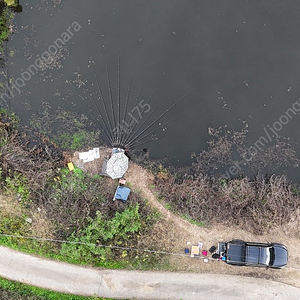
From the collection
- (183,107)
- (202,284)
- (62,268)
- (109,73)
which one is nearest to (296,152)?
(183,107)

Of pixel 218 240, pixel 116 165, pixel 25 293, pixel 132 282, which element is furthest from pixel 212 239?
pixel 25 293

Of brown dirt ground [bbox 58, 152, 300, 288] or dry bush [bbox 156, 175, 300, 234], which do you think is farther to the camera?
dry bush [bbox 156, 175, 300, 234]

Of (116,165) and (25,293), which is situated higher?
(116,165)

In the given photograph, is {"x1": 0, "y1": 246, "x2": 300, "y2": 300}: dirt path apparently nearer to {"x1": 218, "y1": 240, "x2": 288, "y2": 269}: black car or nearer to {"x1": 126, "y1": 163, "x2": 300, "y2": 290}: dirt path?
{"x1": 126, "y1": 163, "x2": 300, "y2": 290}: dirt path

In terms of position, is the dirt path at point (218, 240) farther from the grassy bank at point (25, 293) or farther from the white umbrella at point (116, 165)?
the grassy bank at point (25, 293)

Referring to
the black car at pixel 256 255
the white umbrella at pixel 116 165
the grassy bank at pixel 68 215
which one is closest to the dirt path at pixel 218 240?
the black car at pixel 256 255

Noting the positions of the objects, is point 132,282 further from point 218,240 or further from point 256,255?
point 256,255

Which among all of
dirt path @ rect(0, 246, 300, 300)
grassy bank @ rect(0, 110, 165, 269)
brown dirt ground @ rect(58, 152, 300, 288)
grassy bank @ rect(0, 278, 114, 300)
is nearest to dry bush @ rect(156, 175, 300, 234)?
brown dirt ground @ rect(58, 152, 300, 288)
